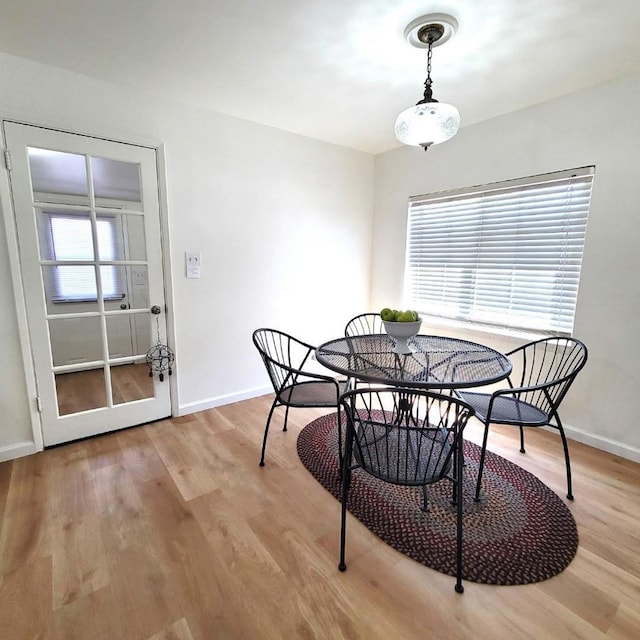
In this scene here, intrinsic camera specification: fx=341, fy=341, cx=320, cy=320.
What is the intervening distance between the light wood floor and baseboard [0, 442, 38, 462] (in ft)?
0.16

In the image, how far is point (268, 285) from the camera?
3.17 meters

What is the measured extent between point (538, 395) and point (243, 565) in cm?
216

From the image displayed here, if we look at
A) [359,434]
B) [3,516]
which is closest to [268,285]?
[359,434]

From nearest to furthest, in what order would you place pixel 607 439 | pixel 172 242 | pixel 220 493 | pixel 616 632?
pixel 616 632 → pixel 220 493 → pixel 607 439 → pixel 172 242

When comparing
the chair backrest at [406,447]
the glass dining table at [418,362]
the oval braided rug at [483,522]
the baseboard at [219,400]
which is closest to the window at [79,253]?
the baseboard at [219,400]

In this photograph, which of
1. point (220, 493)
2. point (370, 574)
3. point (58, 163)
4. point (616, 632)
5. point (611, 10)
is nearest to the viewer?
point (616, 632)

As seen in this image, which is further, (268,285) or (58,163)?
(268,285)

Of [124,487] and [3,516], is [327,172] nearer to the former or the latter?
[124,487]

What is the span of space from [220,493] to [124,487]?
0.56 meters

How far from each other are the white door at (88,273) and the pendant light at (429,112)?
5.97 ft

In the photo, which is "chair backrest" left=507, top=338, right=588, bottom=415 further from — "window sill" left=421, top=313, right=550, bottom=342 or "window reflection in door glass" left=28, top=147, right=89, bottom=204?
"window reflection in door glass" left=28, top=147, right=89, bottom=204

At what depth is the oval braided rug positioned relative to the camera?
4.72ft

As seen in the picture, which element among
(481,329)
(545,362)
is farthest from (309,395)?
(545,362)

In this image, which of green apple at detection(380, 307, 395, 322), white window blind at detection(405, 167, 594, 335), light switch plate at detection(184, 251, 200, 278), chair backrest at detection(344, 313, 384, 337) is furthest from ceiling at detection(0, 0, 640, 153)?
chair backrest at detection(344, 313, 384, 337)
